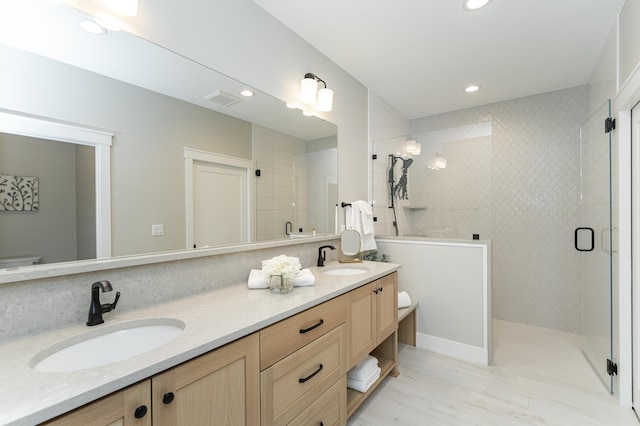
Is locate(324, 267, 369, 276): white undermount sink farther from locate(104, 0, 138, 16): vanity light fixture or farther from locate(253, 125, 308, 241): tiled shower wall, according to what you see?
locate(104, 0, 138, 16): vanity light fixture

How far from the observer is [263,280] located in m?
1.60

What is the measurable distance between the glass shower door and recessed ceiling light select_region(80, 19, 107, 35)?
3047 millimetres

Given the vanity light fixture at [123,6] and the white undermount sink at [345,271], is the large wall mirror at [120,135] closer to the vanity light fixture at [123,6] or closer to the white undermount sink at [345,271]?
the vanity light fixture at [123,6]

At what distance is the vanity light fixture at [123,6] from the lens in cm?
123

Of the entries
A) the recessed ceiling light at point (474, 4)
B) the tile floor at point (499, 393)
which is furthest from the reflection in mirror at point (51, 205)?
the recessed ceiling light at point (474, 4)

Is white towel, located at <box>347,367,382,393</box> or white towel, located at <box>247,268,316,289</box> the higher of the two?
white towel, located at <box>247,268,316,289</box>

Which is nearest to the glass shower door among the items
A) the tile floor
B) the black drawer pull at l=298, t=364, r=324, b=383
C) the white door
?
the tile floor

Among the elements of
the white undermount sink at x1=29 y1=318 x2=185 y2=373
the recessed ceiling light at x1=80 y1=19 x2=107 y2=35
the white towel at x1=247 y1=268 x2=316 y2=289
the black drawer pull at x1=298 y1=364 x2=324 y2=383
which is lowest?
the black drawer pull at x1=298 y1=364 x2=324 y2=383

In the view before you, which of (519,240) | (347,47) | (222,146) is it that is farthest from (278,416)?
(519,240)

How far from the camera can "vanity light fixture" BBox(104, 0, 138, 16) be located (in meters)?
1.23

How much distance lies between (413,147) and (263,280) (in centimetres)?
227

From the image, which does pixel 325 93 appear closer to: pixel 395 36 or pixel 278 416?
pixel 395 36

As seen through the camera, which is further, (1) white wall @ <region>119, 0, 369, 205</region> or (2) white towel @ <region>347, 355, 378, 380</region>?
(2) white towel @ <region>347, 355, 378, 380</region>

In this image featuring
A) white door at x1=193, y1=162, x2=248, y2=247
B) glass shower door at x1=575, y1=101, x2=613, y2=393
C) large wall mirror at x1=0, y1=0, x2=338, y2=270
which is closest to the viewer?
large wall mirror at x1=0, y1=0, x2=338, y2=270
